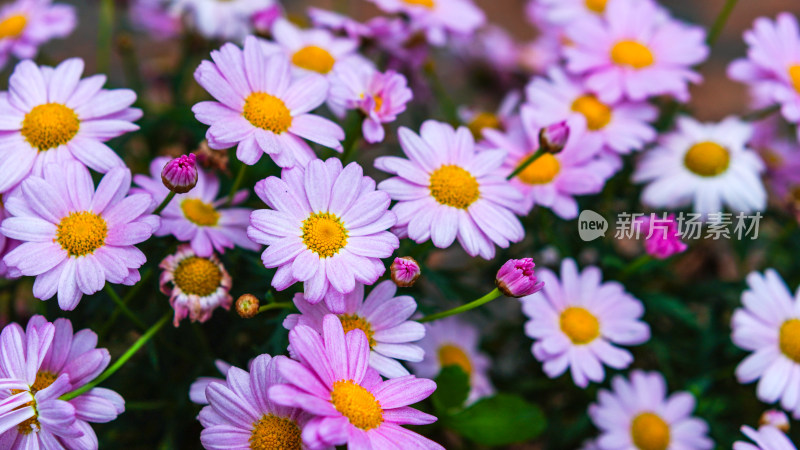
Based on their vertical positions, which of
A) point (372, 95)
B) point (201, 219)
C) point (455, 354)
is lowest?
A: point (455, 354)

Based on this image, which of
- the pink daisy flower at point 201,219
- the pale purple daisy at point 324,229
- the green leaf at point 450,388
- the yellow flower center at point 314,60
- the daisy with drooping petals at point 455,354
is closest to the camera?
the pale purple daisy at point 324,229

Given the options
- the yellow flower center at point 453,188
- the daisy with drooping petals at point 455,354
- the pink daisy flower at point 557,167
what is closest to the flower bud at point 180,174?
the yellow flower center at point 453,188

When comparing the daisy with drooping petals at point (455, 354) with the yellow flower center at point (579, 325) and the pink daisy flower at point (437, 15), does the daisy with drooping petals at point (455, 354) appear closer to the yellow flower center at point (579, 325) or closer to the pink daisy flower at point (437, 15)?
the yellow flower center at point (579, 325)

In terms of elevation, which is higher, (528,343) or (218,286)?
(218,286)

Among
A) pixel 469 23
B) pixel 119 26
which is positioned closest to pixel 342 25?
pixel 469 23

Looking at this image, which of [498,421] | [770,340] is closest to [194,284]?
[498,421]

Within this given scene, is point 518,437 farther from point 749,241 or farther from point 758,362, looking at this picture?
point 749,241

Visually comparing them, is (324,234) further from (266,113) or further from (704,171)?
(704,171)
